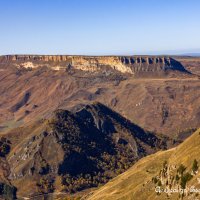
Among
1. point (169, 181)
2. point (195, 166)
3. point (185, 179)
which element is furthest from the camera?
point (169, 181)

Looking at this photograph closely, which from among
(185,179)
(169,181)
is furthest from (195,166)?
(169,181)

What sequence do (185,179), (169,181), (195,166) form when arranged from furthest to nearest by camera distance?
(169,181) → (195,166) → (185,179)

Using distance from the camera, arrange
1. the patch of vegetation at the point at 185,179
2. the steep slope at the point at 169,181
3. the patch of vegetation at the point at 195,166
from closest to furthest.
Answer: the steep slope at the point at 169,181, the patch of vegetation at the point at 185,179, the patch of vegetation at the point at 195,166

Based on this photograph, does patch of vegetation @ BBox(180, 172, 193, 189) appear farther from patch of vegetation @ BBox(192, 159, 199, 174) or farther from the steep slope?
patch of vegetation @ BBox(192, 159, 199, 174)

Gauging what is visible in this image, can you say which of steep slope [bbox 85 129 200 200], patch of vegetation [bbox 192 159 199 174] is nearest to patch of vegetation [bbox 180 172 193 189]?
steep slope [bbox 85 129 200 200]

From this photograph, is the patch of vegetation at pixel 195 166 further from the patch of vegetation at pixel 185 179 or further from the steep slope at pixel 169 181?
the patch of vegetation at pixel 185 179

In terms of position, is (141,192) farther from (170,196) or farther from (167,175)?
(170,196)

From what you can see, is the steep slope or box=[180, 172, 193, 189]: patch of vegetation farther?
box=[180, 172, 193, 189]: patch of vegetation

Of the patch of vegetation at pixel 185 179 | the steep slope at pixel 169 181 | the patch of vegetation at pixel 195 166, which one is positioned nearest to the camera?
→ the steep slope at pixel 169 181

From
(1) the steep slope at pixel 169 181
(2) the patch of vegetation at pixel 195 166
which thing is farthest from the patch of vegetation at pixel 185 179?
(2) the patch of vegetation at pixel 195 166

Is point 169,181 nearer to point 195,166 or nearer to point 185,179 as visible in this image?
point 185,179
